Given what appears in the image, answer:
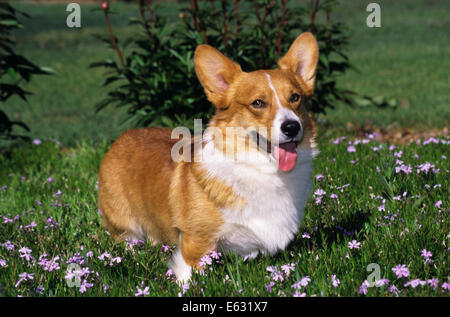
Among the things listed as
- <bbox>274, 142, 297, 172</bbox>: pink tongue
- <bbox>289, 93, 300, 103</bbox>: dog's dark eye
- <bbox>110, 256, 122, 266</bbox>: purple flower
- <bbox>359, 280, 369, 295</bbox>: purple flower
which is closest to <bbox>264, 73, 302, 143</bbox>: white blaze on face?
<bbox>274, 142, 297, 172</bbox>: pink tongue

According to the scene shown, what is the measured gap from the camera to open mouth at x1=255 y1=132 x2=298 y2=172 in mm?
3261

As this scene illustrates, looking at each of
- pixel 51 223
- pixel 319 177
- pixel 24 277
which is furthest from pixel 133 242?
pixel 319 177

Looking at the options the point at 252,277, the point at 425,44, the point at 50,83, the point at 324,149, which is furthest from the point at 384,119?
the point at 425,44

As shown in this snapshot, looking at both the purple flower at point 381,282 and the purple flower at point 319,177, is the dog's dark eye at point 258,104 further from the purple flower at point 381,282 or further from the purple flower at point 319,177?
the purple flower at point 319,177

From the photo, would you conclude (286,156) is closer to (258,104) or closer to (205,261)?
(258,104)

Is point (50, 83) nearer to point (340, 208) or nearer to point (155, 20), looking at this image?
point (155, 20)

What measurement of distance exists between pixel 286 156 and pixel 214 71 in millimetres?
803

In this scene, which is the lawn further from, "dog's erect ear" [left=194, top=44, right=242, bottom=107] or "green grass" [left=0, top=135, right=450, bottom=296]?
"dog's erect ear" [left=194, top=44, right=242, bottom=107]

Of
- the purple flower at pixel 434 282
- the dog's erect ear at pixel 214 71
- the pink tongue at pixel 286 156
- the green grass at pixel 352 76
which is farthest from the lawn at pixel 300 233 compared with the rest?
the dog's erect ear at pixel 214 71

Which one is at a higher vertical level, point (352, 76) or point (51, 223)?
point (352, 76)

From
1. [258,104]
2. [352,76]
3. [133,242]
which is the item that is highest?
[258,104]

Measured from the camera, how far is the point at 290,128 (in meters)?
3.08

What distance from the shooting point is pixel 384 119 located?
8.54 metres

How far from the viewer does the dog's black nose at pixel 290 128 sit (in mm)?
3078
